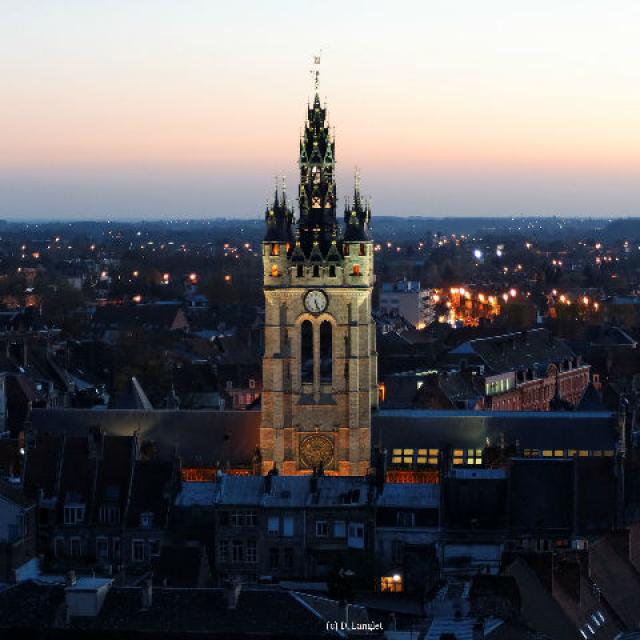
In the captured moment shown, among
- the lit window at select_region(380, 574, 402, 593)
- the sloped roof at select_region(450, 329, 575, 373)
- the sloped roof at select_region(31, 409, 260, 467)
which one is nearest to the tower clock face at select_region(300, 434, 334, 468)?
the sloped roof at select_region(31, 409, 260, 467)

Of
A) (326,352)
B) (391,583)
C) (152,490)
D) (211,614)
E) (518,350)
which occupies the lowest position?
(391,583)

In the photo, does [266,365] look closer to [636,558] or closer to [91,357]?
[636,558]

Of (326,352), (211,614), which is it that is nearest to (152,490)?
(326,352)

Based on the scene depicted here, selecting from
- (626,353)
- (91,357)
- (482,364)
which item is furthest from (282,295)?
(626,353)

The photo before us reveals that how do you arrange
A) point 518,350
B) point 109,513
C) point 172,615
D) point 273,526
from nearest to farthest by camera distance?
point 172,615, point 273,526, point 109,513, point 518,350

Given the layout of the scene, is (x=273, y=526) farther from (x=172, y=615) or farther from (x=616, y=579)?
(x=172, y=615)

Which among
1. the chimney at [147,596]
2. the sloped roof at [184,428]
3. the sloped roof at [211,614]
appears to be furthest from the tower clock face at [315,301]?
the chimney at [147,596]

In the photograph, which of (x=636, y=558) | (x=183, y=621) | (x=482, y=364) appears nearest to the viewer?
(x=183, y=621)
